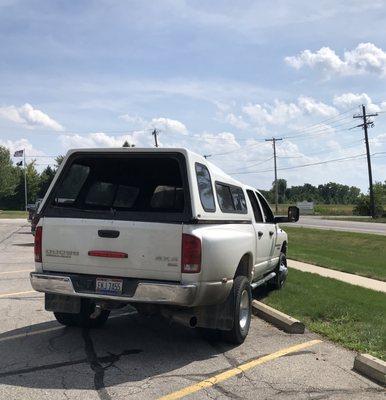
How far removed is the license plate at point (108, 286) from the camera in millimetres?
5621

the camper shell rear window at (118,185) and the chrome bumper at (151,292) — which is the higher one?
the camper shell rear window at (118,185)

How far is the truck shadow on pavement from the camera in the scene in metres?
4.99

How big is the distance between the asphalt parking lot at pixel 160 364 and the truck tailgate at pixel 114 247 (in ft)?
2.97

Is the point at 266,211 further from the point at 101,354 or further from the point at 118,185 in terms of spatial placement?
the point at 101,354

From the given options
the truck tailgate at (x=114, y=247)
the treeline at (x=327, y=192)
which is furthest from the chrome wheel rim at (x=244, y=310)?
the treeline at (x=327, y=192)

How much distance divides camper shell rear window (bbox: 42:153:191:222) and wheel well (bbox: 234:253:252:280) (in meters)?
1.23

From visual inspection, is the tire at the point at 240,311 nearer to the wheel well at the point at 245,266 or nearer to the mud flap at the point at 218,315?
the mud flap at the point at 218,315

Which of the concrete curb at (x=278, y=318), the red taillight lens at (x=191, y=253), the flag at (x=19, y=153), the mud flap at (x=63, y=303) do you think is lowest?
the concrete curb at (x=278, y=318)

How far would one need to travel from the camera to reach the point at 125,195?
6633mm

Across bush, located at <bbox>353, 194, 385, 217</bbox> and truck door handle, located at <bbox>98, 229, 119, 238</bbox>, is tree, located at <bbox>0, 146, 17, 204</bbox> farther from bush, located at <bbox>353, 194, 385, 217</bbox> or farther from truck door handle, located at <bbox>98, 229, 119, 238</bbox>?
truck door handle, located at <bbox>98, 229, 119, 238</bbox>

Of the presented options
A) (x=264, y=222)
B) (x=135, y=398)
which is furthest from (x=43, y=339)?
(x=264, y=222)

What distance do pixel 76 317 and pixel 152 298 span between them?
170 cm

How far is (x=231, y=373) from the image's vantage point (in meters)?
5.25

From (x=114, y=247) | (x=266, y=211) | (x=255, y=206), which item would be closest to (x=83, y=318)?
(x=114, y=247)
